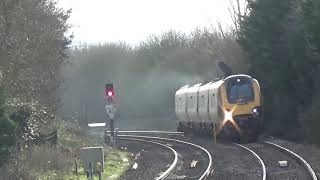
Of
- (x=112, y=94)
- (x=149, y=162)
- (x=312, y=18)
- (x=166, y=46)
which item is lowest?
(x=149, y=162)

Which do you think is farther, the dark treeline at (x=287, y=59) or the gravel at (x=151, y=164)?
the dark treeline at (x=287, y=59)

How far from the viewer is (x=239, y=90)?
31.9m

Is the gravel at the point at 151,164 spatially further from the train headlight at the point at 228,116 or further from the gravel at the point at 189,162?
the train headlight at the point at 228,116

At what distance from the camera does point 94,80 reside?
80.9 m

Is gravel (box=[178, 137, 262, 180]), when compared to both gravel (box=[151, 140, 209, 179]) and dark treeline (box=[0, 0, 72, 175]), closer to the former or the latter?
gravel (box=[151, 140, 209, 179])

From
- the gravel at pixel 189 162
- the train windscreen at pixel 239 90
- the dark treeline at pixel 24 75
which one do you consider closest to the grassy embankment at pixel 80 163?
the dark treeline at pixel 24 75

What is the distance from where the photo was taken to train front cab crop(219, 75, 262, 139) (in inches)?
1246

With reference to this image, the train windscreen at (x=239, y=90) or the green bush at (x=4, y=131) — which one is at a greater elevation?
the train windscreen at (x=239, y=90)

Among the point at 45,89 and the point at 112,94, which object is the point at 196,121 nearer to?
the point at 112,94

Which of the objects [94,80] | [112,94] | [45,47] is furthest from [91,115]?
[45,47]

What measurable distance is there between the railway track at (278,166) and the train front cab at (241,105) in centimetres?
390

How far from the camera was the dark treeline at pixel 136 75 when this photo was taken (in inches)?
2923

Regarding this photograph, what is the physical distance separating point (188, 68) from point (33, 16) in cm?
4464

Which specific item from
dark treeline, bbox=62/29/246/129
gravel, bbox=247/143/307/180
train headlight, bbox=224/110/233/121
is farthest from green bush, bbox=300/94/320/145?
dark treeline, bbox=62/29/246/129
